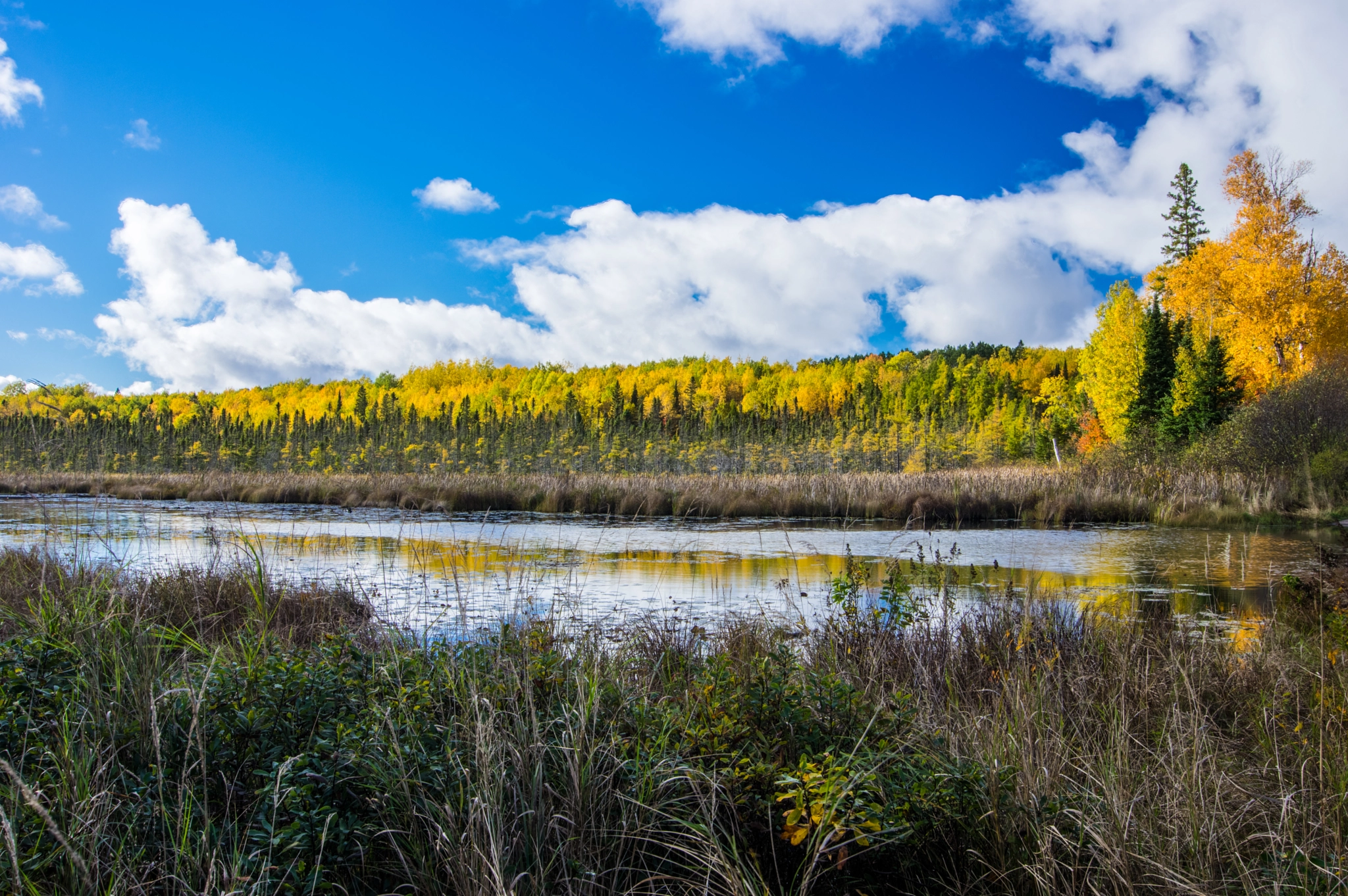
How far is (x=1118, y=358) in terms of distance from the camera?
113ft

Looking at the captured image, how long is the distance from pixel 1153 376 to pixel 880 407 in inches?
2307

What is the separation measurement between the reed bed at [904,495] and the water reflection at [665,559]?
77.8 inches

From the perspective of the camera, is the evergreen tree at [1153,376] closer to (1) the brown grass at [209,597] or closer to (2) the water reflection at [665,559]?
(2) the water reflection at [665,559]

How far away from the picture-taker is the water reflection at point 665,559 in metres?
6.48

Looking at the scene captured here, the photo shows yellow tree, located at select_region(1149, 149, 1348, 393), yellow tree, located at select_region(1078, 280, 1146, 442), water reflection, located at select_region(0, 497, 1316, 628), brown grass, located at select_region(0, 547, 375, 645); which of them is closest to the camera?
brown grass, located at select_region(0, 547, 375, 645)

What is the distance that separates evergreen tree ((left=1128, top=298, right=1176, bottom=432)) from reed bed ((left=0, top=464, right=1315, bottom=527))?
A: 780 centimetres

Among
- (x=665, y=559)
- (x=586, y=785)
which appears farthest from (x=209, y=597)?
(x=665, y=559)

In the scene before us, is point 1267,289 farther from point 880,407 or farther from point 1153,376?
point 880,407

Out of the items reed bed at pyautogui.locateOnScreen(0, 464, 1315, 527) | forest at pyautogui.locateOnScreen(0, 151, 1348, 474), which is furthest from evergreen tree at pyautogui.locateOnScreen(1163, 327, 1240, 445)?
reed bed at pyautogui.locateOnScreen(0, 464, 1315, 527)

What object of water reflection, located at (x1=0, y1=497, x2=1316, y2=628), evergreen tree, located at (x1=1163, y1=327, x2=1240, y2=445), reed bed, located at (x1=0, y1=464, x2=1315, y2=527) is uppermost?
evergreen tree, located at (x1=1163, y1=327, x2=1240, y2=445)

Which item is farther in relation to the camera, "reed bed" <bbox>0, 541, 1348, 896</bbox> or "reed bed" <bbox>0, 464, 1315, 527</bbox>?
"reed bed" <bbox>0, 464, 1315, 527</bbox>

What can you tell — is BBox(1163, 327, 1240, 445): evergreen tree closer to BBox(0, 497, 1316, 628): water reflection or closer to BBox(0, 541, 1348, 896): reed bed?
BBox(0, 497, 1316, 628): water reflection

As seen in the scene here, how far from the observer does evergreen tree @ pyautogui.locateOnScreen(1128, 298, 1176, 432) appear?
3094 cm

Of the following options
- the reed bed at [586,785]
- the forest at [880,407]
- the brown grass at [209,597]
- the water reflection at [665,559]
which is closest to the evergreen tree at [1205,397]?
the forest at [880,407]
